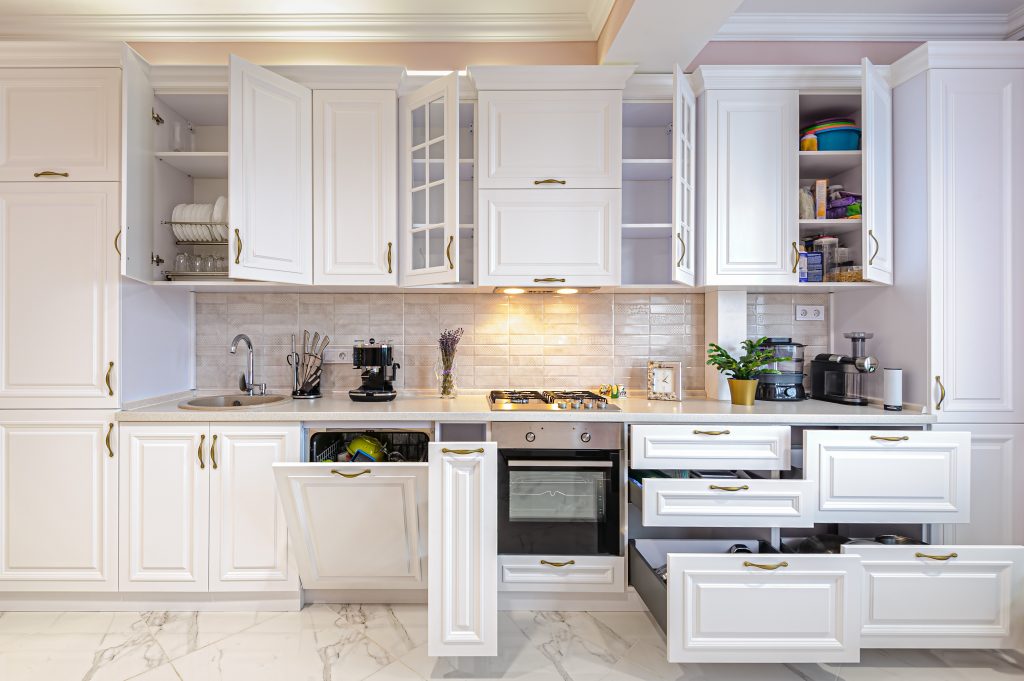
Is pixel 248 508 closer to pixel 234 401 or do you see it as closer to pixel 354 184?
pixel 234 401

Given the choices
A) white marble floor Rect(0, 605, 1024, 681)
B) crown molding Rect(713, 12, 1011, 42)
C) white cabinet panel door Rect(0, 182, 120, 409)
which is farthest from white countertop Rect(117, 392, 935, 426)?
crown molding Rect(713, 12, 1011, 42)

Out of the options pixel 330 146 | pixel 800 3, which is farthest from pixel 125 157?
pixel 800 3

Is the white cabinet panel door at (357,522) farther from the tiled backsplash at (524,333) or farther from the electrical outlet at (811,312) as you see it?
the electrical outlet at (811,312)

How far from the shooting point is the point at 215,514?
2.16 meters

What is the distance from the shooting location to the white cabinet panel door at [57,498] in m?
2.16

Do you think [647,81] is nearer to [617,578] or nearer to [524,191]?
[524,191]

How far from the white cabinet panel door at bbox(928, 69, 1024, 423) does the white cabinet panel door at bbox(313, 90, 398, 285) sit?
2324 mm

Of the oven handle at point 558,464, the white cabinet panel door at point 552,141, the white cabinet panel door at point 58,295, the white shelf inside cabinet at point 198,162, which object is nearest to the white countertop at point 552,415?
the oven handle at point 558,464

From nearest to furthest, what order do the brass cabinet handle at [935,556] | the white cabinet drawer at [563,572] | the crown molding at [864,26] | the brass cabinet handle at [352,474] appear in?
the brass cabinet handle at [935,556]
the brass cabinet handle at [352,474]
the white cabinet drawer at [563,572]
the crown molding at [864,26]

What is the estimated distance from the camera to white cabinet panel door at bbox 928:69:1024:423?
2.16m

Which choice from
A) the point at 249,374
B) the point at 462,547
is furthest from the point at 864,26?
the point at 249,374

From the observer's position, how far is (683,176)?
2314mm

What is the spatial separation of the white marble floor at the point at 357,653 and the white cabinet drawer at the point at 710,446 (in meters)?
0.69

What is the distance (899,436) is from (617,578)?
126cm
